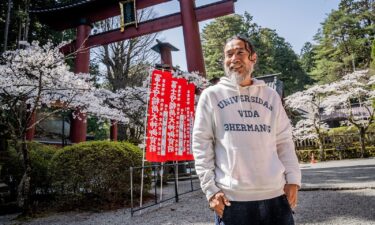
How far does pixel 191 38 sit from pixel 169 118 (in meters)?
5.50

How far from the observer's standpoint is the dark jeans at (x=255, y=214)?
1.53 metres

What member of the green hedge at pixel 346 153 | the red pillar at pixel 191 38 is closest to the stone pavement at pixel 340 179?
the red pillar at pixel 191 38

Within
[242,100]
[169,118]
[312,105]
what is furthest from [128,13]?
[312,105]

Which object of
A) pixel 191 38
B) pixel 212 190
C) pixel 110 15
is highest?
pixel 110 15

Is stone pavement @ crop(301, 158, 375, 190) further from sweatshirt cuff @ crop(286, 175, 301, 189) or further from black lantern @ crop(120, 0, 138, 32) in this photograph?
black lantern @ crop(120, 0, 138, 32)

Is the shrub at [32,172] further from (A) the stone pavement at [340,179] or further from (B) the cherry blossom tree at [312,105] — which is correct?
(B) the cherry blossom tree at [312,105]

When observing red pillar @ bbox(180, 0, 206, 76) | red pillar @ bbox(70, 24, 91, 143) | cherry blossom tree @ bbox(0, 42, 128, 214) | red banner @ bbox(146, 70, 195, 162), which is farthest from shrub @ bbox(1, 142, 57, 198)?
red pillar @ bbox(180, 0, 206, 76)

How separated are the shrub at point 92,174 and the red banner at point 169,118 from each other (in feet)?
2.42

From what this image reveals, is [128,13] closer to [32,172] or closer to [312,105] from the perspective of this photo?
[32,172]

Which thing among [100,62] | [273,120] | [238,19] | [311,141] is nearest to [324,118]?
[311,141]

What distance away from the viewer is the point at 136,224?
475 centimetres

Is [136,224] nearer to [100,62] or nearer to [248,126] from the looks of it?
[248,126]

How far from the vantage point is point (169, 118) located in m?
6.76

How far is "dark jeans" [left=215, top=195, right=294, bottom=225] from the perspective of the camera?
1.53 metres
